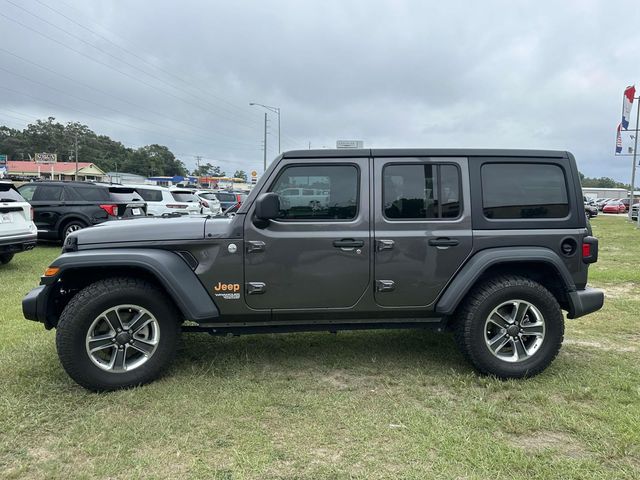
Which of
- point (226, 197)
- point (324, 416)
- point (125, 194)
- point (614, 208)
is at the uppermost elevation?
point (614, 208)

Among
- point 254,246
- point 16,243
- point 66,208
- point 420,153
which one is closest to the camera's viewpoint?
point 254,246

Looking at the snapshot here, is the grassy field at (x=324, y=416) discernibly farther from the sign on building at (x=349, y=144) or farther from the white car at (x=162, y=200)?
the white car at (x=162, y=200)

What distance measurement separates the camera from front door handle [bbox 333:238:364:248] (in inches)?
141

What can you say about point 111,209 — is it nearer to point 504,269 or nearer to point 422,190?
point 422,190

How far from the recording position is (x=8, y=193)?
26.1ft

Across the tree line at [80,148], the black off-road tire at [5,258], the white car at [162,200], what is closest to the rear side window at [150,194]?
the white car at [162,200]

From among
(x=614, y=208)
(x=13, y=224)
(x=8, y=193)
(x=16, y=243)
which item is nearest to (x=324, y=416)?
Result: (x=16, y=243)

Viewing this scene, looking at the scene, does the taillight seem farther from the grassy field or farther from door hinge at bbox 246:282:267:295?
door hinge at bbox 246:282:267:295

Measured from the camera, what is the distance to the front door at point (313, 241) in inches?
140

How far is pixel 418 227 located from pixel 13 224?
7036mm

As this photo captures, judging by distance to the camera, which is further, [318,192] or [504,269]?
[504,269]

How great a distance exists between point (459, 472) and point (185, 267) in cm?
231

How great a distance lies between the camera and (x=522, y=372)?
3.69 metres

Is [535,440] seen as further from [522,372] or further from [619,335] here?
[619,335]
